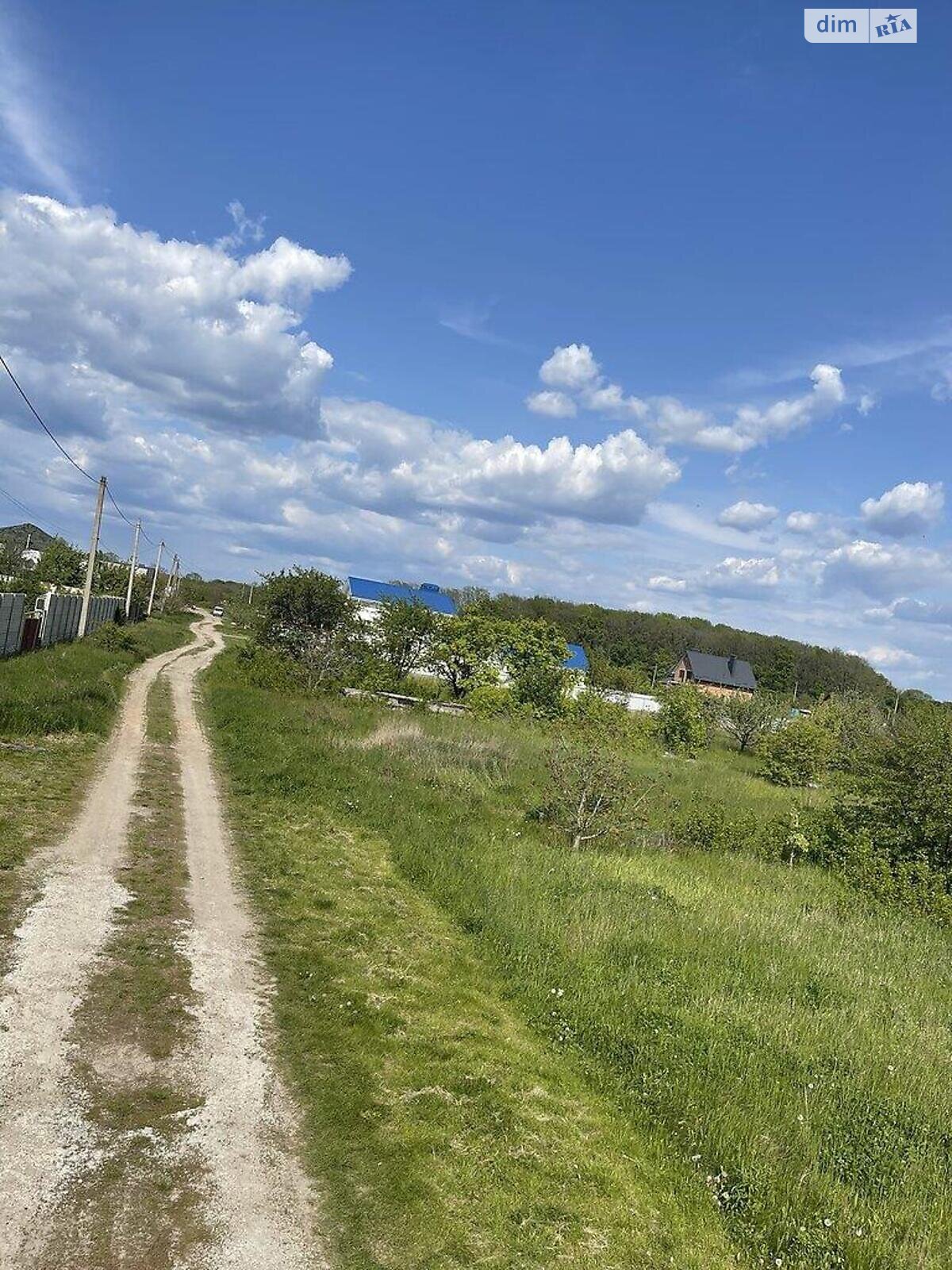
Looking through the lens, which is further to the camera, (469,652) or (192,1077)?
(469,652)

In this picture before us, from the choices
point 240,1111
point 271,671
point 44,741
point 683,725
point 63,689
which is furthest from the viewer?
point 683,725

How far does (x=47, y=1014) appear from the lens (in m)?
5.57

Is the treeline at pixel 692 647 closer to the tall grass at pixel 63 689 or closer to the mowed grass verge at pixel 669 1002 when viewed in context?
the tall grass at pixel 63 689

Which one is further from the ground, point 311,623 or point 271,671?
point 311,623

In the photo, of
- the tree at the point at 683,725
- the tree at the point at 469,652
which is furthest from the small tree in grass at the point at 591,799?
the tree at the point at 683,725

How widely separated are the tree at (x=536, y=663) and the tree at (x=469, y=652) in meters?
0.59

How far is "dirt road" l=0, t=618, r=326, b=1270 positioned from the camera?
3.90 metres

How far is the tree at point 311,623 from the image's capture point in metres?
29.7

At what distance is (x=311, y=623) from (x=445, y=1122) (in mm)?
28229

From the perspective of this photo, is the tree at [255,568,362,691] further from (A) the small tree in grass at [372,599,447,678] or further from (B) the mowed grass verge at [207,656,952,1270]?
(B) the mowed grass verge at [207,656,952,1270]

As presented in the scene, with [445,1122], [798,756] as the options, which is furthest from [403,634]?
[445,1122]

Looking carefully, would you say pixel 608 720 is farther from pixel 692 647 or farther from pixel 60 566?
pixel 692 647

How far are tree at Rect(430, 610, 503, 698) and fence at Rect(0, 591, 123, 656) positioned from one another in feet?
55.9

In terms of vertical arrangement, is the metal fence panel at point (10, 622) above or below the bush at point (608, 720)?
above
